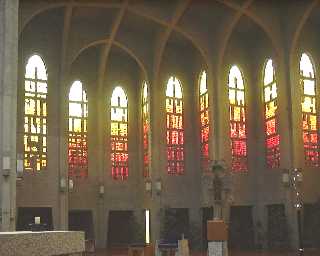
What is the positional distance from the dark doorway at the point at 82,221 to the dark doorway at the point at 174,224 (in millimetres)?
4257

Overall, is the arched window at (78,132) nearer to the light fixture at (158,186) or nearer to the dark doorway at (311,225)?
the light fixture at (158,186)

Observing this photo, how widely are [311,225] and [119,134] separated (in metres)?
12.4

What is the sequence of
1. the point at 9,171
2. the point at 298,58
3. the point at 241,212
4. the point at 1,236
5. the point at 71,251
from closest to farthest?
1. the point at 1,236
2. the point at 71,251
3. the point at 9,171
4. the point at 298,58
5. the point at 241,212

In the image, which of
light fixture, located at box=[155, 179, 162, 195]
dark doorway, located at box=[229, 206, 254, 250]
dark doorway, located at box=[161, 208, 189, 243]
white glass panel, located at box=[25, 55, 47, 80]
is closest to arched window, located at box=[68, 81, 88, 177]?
white glass panel, located at box=[25, 55, 47, 80]

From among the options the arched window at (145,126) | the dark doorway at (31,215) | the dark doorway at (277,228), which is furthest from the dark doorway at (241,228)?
the dark doorway at (31,215)

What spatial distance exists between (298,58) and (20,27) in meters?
14.6

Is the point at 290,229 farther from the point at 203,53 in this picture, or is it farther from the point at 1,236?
the point at 1,236

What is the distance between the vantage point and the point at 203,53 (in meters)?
31.4

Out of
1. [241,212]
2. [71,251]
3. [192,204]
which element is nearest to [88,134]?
[192,204]

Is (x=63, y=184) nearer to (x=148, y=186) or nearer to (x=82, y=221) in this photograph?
(x=82, y=221)

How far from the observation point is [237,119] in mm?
32281

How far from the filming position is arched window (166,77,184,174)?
108ft

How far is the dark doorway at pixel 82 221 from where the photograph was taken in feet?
104

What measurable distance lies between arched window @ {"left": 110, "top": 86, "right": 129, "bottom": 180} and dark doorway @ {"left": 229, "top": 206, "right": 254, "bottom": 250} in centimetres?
690
